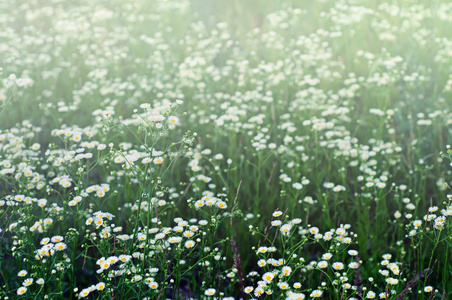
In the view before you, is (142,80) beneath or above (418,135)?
above

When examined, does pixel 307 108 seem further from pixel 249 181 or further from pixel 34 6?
pixel 34 6

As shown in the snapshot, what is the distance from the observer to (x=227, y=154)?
14.0ft

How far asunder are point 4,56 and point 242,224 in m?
3.99

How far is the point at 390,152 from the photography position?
3850mm

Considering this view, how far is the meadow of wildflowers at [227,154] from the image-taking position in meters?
2.75

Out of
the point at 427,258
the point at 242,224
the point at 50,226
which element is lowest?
the point at 427,258

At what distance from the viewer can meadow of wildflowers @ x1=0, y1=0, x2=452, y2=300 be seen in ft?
9.04

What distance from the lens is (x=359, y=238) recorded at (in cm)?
336

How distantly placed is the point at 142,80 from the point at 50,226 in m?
2.62

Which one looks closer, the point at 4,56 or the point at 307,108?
the point at 307,108

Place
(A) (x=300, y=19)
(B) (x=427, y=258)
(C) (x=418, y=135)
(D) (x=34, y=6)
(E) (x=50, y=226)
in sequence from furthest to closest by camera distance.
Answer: (D) (x=34, y=6) < (A) (x=300, y=19) < (C) (x=418, y=135) < (B) (x=427, y=258) < (E) (x=50, y=226)

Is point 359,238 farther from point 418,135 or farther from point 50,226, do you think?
point 50,226

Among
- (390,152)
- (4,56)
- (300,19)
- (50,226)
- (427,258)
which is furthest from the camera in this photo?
(300,19)

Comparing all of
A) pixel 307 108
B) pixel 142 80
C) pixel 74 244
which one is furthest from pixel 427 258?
pixel 142 80
